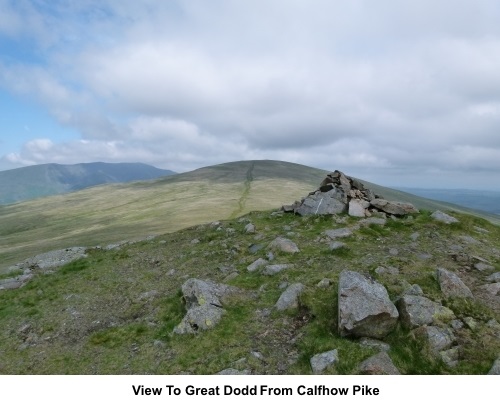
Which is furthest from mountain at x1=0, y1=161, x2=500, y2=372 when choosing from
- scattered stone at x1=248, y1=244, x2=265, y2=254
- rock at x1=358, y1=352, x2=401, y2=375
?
scattered stone at x1=248, y1=244, x2=265, y2=254

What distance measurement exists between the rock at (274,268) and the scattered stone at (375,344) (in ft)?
24.4

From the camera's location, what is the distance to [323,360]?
12367 mm

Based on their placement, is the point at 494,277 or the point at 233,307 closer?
the point at 233,307

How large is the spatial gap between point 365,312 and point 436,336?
2.36m

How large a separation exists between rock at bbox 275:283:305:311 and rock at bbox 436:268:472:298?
5.80 meters

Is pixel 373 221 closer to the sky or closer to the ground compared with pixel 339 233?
closer to the sky

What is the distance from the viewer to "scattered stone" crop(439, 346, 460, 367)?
11.9 metres

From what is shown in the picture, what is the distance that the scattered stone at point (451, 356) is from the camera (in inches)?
467

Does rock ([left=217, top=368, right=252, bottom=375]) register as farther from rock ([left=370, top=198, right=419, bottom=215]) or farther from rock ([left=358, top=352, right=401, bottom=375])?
rock ([left=370, top=198, right=419, bottom=215])

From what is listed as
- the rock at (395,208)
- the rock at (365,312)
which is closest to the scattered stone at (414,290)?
the rock at (365,312)

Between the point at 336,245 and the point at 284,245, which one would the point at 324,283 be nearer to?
the point at 336,245

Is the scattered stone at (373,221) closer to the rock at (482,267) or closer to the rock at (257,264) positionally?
the rock at (482,267)

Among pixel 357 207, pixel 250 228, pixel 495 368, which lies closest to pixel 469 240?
pixel 357 207
